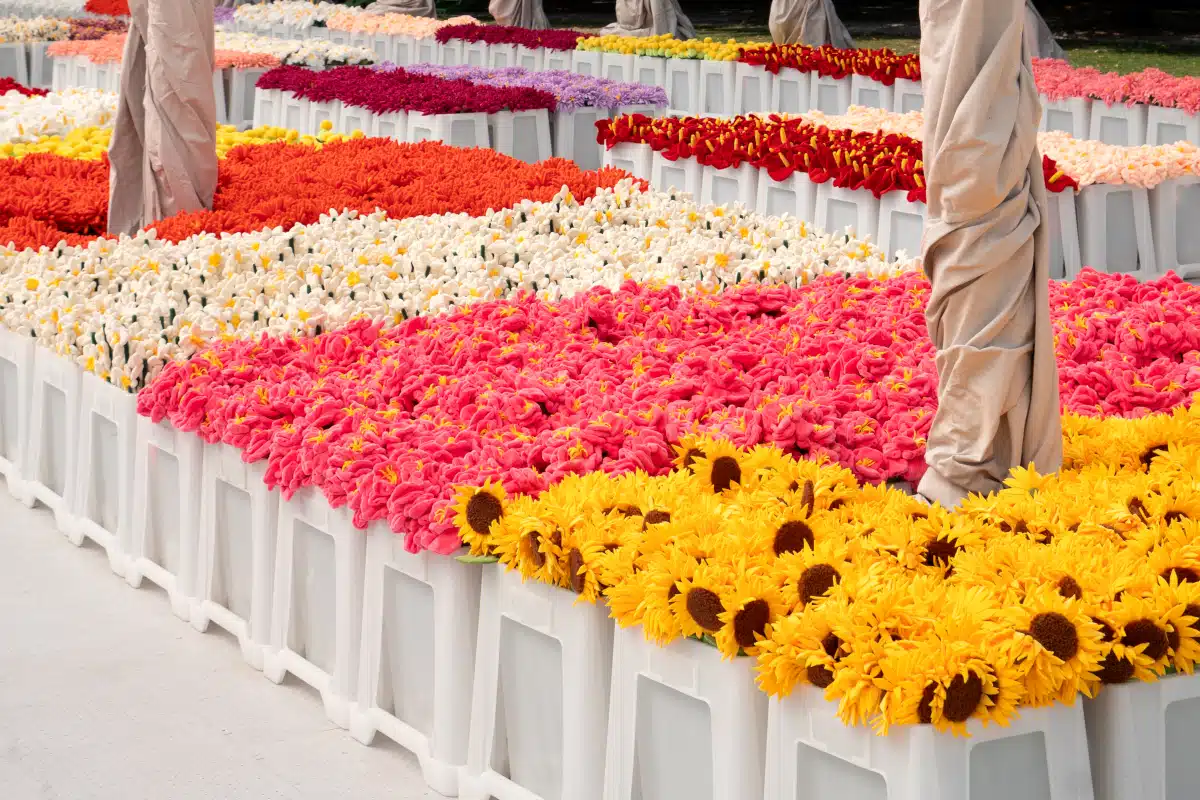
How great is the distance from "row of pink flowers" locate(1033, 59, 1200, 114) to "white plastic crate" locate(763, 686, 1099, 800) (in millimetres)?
8331

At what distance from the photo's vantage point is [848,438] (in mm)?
3891

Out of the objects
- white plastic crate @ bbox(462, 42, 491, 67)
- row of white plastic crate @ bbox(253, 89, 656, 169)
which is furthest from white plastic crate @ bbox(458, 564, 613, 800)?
white plastic crate @ bbox(462, 42, 491, 67)

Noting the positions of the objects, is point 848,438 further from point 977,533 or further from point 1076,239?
point 1076,239

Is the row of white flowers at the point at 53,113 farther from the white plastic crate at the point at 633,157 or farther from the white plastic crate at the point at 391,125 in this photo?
the white plastic crate at the point at 633,157

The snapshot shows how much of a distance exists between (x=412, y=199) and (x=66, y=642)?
3367mm

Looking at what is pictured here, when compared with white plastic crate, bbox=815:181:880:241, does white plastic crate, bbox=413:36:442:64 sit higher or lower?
higher

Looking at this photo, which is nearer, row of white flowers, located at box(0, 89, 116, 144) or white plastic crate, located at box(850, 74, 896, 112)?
row of white flowers, located at box(0, 89, 116, 144)

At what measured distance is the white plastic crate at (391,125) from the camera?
10.9m

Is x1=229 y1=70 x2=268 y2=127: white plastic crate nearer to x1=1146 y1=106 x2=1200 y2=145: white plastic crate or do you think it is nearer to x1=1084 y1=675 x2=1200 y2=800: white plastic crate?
x1=1146 y1=106 x2=1200 y2=145: white plastic crate

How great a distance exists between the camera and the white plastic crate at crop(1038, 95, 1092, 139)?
1109 centimetres

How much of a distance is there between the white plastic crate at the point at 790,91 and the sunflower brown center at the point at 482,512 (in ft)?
34.9

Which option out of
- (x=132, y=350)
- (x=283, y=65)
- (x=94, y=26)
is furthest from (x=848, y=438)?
(x=94, y=26)

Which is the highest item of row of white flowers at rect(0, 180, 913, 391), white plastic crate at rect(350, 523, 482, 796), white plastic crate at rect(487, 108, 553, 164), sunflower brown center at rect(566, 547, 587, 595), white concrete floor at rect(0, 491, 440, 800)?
white plastic crate at rect(487, 108, 553, 164)

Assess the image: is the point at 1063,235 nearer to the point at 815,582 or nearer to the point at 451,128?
the point at 451,128
